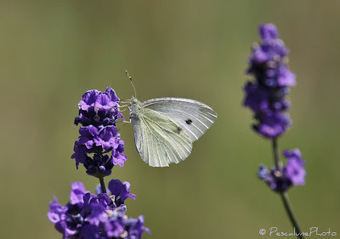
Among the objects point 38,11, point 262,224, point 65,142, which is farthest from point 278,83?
point 38,11

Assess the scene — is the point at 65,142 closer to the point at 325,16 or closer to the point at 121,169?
the point at 121,169

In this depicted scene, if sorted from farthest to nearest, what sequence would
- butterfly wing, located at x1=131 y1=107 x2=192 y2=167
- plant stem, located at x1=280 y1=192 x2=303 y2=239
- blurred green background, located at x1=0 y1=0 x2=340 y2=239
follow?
blurred green background, located at x1=0 y1=0 x2=340 y2=239 → butterfly wing, located at x1=131 y1=107 x2=192 y2=167 → plant stem, located at x1=280 y1=192 x2=303 y2=239

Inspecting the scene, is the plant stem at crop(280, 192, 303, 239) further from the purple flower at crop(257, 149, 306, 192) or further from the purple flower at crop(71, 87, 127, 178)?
the purple flower at crop(71, 87, 127, 178)

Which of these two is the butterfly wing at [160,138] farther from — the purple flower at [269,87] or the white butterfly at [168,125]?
the purple flower at [269,87]

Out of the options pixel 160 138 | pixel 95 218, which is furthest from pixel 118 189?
pixel 160 138

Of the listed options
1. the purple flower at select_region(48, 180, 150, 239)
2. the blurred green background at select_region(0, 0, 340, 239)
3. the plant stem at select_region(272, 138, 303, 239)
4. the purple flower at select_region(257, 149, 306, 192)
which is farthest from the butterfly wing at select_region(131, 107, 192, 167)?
the blurred green background at select_region(0, 0, 340, 239)

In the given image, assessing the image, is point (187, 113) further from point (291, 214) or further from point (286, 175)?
point (291, 214)
